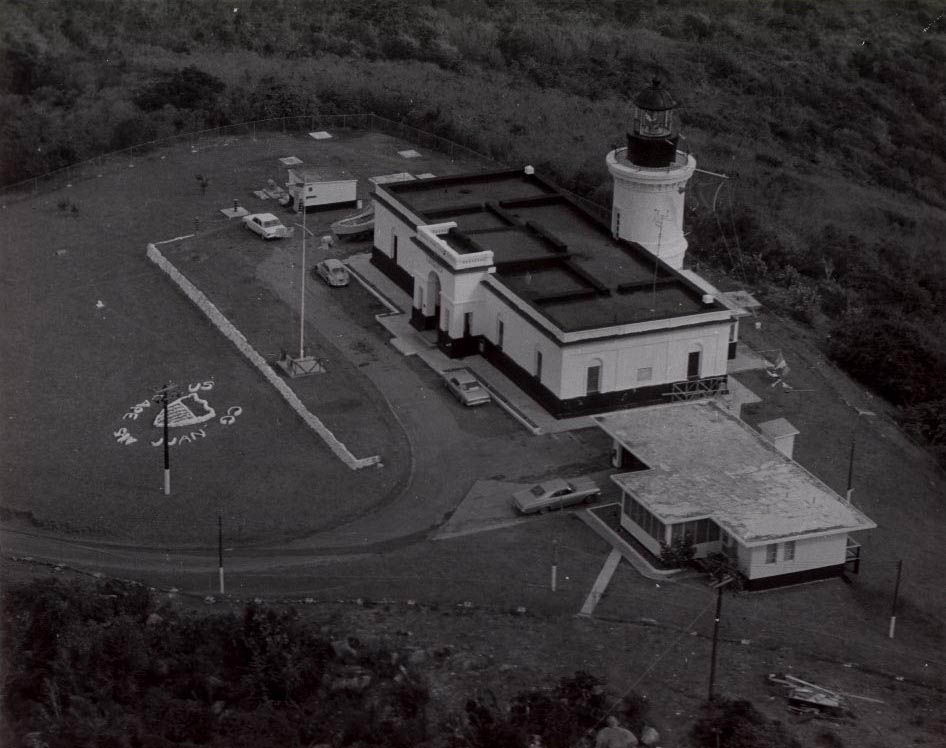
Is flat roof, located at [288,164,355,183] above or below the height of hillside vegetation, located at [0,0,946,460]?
above

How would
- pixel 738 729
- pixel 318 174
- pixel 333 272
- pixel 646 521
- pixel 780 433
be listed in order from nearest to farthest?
pixel 738 729, pixel 646 521, pixel 780 433, pixel 333 272, pixel 318 174

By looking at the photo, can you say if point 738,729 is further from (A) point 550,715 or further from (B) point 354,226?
(B) point 354,226

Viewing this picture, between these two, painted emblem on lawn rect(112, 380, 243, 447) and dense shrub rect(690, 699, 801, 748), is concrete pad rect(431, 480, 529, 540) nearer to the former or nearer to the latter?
painted emblem on lawn rect(112, 380, 243, 447)

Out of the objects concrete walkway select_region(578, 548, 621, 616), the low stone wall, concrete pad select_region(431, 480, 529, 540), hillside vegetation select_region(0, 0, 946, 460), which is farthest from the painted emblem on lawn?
hillside vegetation select_region(0, 0, 946, 460)

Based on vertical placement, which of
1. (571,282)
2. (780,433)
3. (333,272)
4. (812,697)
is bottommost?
(812,697)

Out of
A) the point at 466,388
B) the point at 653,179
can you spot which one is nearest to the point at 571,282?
the point at 653,179

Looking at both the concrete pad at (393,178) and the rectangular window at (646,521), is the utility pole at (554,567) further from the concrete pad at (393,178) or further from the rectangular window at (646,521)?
the concrete pad at (393,178)
